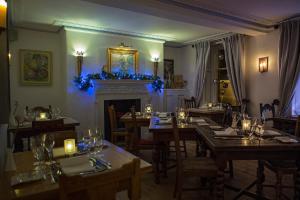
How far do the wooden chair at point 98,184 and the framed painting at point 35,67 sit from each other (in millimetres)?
5320

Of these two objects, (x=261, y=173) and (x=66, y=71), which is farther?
(x=66, y=71)

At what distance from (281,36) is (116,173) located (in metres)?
5.19

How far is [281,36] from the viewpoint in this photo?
4.98 meters

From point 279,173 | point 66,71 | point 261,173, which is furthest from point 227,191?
point 66,71

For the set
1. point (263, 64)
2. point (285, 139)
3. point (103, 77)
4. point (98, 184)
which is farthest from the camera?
point (103, 77)

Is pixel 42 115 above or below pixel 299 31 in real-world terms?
below

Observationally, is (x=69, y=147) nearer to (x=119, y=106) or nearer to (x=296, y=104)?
(x=119, y=106)

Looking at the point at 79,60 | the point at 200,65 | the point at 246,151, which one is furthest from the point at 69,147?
the point at 200,65

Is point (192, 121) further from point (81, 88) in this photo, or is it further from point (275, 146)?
point (81, 88)

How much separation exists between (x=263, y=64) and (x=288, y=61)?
64 cm

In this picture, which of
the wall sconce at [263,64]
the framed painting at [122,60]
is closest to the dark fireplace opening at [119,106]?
the framed painting at [122,60]

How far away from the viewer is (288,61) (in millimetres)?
4852

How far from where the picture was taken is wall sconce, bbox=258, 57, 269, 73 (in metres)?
5.39

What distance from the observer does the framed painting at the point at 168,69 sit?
765 centimetres
